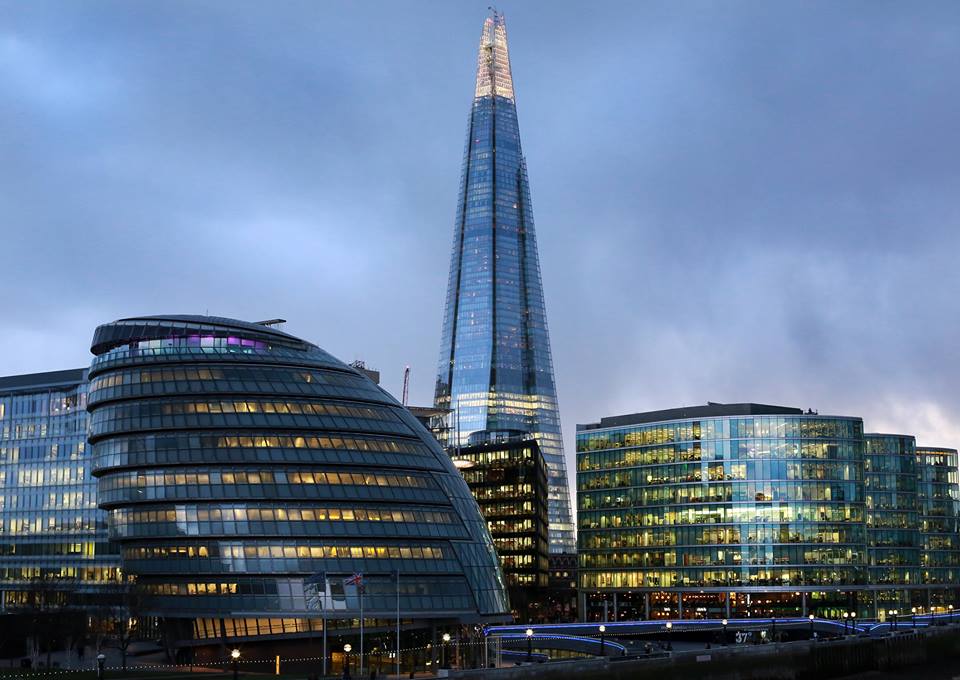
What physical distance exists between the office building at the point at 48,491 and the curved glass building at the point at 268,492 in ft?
122

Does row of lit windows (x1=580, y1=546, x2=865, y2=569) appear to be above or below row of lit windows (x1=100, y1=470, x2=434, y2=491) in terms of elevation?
below

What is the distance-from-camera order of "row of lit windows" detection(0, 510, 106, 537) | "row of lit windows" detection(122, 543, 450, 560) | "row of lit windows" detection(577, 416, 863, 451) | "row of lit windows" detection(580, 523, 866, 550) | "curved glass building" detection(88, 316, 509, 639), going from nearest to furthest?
"curved glass building" detection(88, 316, 509, 639) < "row of lit windows" detection(122, 543, 450, 560) < "row of lit windows" detection(0, 510, 106, 537) < "row of lit windows" detection(580, 523, 866, 550) < "row of lit windows" detection(577, 416, 863, 451)

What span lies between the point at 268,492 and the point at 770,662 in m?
51.0

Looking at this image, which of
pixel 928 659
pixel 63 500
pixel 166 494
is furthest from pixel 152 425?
pixel 928 659

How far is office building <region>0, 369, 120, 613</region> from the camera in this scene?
158 meters

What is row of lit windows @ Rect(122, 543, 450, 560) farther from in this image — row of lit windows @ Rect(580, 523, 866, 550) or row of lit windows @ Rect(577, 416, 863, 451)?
row of lit windows @ Rect(577, 416, 863, 451)

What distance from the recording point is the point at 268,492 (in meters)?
113

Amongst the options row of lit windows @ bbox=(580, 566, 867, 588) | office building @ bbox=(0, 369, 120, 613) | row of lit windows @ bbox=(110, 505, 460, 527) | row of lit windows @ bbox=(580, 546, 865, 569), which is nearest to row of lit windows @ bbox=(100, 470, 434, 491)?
row of lit windows @ bbox=(110, 505, 460, 527)

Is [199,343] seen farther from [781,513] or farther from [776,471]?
[781,513]

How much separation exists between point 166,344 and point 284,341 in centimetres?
1198

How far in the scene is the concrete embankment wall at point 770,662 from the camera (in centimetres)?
9350

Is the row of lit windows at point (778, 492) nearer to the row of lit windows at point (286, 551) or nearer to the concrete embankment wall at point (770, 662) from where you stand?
the concrete embankment wall at point (770, 662)

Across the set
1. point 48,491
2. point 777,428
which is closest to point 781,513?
point 777,428

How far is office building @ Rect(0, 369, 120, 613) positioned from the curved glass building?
37.1 m
